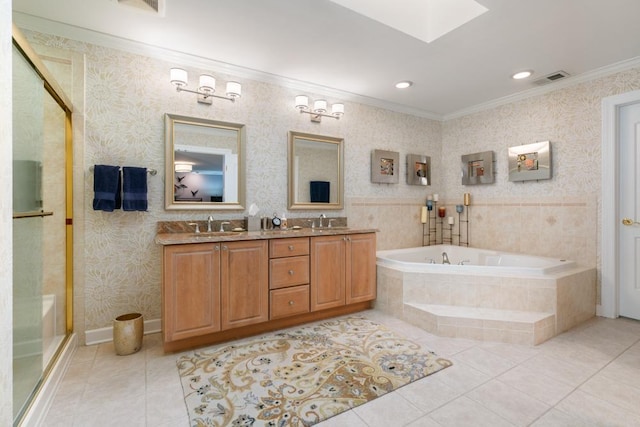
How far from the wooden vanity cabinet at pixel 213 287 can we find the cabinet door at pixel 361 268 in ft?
3.01

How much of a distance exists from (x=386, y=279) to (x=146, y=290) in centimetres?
231

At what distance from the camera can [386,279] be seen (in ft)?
10.5

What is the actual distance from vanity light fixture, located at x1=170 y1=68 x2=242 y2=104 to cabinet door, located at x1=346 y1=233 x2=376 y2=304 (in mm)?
1825

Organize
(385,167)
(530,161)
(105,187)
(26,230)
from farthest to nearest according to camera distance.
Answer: (385,167) → (530,161) → (105,187) → (26,230)

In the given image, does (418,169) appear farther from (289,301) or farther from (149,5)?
(149,5)

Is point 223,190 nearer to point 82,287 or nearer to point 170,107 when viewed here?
point 170,107

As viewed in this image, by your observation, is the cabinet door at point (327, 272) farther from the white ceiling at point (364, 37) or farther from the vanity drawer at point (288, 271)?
the white ceiling at point (364, 37)

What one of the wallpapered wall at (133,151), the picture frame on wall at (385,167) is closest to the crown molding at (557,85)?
the picture frame on wall at (385,167)

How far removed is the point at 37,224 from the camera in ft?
6.18

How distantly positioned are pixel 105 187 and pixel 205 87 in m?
1.21

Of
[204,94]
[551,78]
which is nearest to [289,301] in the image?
[204,94]

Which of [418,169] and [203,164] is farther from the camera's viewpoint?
[418,169]

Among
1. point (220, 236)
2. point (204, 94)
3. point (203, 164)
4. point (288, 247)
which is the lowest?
point (288, 247)

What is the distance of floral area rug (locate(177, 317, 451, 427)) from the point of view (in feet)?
5.44
